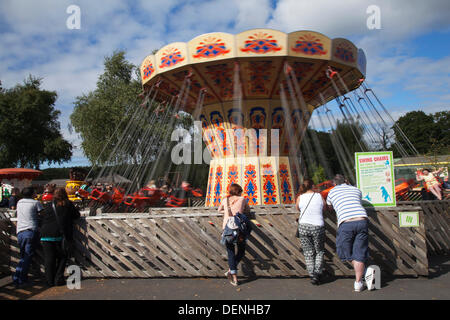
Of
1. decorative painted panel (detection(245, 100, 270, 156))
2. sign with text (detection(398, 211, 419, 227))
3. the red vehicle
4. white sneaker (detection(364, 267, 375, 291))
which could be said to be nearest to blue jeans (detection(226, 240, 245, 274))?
white sneaker (detection(364, 267, 375, 291))

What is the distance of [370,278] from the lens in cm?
437

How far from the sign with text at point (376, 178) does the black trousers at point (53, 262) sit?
4459 millimetres

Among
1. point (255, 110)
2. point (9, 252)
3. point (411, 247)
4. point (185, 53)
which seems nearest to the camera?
point (411, 247)

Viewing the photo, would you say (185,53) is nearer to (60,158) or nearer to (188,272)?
(188,272)

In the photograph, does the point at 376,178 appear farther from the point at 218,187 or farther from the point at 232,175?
the point at 218,187

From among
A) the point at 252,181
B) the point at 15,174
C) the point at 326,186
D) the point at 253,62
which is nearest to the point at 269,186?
the point at 252,181

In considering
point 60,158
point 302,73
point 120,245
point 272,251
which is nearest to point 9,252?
point 120,245

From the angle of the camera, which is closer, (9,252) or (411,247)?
(411,247)

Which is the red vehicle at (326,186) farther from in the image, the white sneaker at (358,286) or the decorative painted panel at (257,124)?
the white sneaker at (358,286)

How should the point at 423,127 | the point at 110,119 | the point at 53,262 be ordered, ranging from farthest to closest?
the point at 423,127 → the point at 110,119 → the point at 53,262

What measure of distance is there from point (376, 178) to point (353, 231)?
3.98ft

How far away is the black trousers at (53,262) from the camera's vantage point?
194 inches

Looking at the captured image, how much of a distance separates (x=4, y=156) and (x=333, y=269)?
32.6 meters

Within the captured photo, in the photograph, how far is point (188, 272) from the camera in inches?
200
